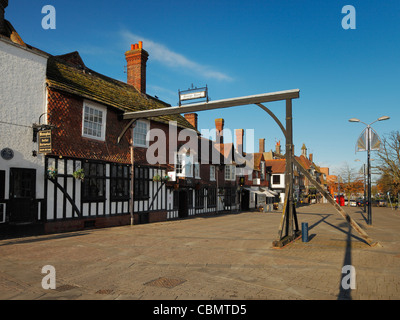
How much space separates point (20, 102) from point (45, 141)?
2.00 metres

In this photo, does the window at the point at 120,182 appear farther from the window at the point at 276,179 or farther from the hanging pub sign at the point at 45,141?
the window at the point at 276,179

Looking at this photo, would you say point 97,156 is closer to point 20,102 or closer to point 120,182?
point 120,182

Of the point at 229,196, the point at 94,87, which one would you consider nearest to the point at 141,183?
the point at 94,87

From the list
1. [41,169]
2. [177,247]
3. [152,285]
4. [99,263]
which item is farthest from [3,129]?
[152,285]

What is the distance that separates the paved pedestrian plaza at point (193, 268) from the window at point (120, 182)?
15.0 ft

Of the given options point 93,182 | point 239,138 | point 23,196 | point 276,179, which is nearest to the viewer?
point 23,196

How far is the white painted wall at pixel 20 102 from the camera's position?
1242 cm

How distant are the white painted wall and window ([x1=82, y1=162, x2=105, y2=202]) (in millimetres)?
2446

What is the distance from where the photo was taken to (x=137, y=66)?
2391 centimetres

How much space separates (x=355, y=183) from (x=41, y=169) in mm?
70016

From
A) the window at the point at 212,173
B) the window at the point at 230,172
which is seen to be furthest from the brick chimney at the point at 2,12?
the window at the point at 230,172

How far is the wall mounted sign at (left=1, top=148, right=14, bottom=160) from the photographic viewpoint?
12.1m

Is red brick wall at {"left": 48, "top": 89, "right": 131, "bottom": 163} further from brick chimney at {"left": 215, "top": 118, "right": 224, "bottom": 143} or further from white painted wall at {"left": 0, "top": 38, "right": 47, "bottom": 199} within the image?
brick chimney at {"left": 215, "top": 118, "right": 224, "bottom": 143}

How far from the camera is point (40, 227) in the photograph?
13258 millimetres
